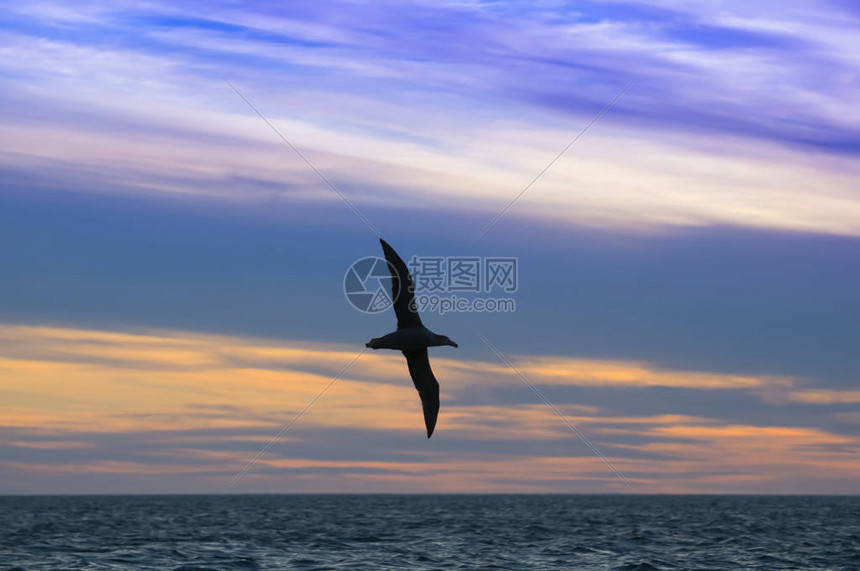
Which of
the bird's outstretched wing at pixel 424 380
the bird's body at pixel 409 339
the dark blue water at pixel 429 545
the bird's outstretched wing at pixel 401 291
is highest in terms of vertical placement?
the bird's outstretched wing at pixel 401 291

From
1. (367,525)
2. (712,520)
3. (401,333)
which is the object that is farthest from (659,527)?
(401,333)

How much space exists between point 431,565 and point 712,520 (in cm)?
8832

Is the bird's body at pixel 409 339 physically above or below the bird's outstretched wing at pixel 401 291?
below

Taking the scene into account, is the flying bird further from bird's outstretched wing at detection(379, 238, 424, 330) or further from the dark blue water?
the dark blue water

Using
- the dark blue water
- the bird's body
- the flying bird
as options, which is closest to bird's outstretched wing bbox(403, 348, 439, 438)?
the flying bird

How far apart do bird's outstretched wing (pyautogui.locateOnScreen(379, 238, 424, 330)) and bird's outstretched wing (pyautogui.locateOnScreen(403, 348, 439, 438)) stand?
5.52 ft

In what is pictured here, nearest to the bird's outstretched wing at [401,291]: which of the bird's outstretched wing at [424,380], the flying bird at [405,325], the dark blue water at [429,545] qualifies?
the flying bird at [405,325]

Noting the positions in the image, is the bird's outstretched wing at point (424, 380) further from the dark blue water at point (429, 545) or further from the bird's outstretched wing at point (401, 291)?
the dark blue water at point (429, 545)

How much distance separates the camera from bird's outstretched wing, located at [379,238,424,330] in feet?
104

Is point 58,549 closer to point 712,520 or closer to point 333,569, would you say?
point 333,569

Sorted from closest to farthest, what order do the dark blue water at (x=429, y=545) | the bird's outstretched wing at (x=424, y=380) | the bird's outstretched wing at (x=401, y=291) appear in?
the bird's outstretched wing at (x=401, y=291)
the bird's outstretched wing at (x=424, y=380)
the dark blue water at (x=429, y=545)

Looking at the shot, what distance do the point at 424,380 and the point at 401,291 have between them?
363 centimetres

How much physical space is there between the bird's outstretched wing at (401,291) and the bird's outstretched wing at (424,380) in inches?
66.2

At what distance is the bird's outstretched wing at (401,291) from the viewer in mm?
31844
